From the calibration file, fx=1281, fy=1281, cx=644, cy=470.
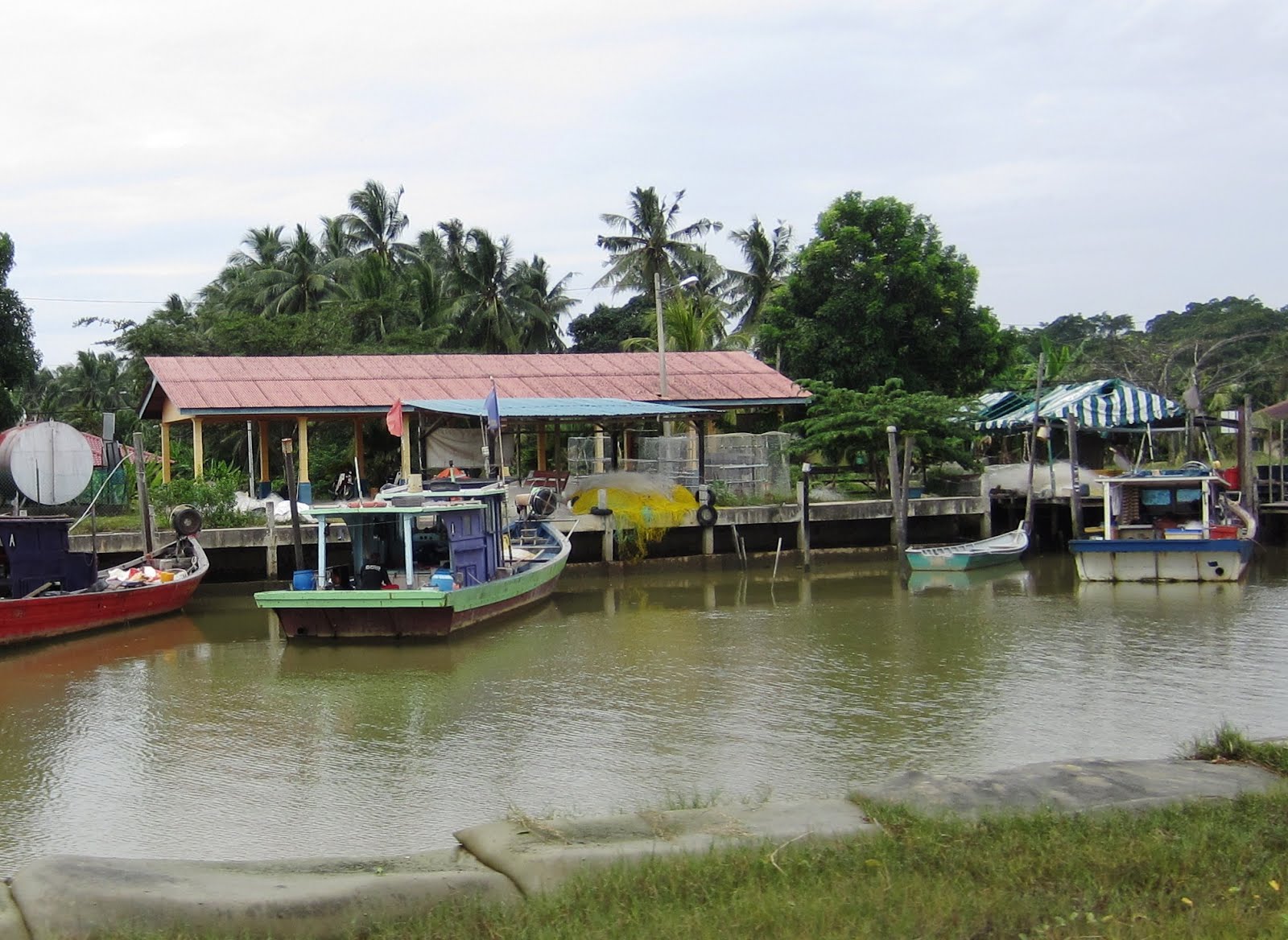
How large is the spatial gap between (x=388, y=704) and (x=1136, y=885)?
32.9 feet

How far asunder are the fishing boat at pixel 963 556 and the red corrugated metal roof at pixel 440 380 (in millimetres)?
8076

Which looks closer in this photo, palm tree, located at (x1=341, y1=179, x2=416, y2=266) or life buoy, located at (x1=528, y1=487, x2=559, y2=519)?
life buoy, located at (x1=528, y1=487, x2=559, y2=519)

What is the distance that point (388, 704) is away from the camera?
46.8 ft

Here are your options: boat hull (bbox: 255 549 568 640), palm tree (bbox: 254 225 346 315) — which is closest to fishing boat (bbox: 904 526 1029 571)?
boat hull (bbox: 255 549 568 640)

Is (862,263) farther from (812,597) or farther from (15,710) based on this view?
(15,710)

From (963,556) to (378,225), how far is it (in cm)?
2950

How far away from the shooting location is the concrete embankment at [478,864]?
209 inches

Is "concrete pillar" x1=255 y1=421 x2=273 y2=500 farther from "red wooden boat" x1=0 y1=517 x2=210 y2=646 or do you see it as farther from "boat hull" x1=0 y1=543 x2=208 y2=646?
"red wooden boat" x1=0 y1=517 x2=210 y2=646

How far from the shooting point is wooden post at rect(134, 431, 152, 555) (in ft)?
70.1

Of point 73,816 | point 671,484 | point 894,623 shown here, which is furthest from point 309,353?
point 73,816

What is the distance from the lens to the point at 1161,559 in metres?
22.0

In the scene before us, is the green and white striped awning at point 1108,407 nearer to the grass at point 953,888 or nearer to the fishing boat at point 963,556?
the fishing boat at point 963,556

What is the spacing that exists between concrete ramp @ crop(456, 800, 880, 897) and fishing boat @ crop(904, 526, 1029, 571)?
18.1m

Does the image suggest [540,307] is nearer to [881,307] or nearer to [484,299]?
[484,299]
